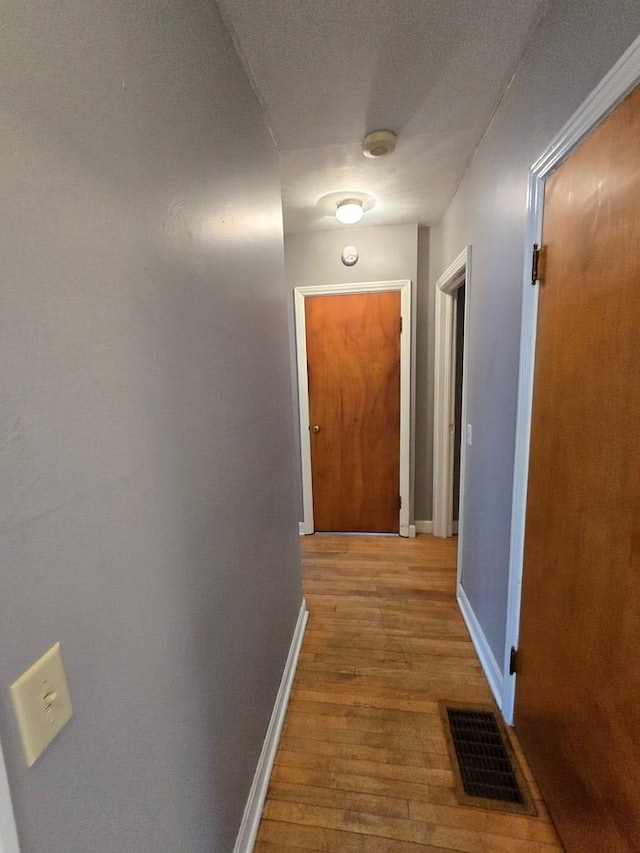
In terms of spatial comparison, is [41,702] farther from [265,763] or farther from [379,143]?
[379,143]

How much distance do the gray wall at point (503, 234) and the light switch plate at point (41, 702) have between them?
143 centimetres

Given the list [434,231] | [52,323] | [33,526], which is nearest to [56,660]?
[33,526]

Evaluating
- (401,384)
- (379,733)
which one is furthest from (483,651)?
(401,384)

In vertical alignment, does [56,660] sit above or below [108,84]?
below

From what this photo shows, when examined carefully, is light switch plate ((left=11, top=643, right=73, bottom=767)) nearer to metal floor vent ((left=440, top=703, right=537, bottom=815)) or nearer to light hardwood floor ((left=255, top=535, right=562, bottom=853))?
light hardwood floor ((left=255, top=535, right=562, bottom=853))

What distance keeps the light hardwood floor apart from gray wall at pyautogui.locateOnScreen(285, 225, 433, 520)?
1509 millimetres

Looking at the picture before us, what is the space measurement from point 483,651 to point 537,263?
170cm

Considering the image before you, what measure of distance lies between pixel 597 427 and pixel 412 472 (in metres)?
2.13

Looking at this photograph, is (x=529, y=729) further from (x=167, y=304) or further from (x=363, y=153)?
(x=363, y=153)

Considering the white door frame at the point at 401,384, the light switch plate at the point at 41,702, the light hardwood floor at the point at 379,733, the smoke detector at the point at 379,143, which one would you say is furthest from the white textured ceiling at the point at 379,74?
the light hardwood floor at the point at 379,733

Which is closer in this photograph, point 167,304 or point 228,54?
point 167,304

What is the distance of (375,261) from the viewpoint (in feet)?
8.89

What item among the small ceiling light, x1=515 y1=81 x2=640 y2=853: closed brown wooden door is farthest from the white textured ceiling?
x1=515 y1=81 x2=640 y2=853: closed brown wooden door

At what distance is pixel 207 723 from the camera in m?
0.87
